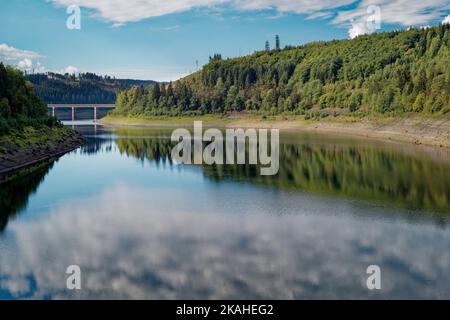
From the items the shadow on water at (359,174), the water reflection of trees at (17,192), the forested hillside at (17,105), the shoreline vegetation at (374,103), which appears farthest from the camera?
the shoreline vegetation at (374,103)

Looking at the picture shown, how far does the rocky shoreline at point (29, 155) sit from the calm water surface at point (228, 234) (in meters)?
3.78

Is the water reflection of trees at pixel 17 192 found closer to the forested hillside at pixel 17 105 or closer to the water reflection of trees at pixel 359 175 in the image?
the forested hillside at pixel 17 105

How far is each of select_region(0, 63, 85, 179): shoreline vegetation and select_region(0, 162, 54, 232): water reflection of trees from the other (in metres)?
1.81

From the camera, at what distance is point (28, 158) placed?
6556 cm

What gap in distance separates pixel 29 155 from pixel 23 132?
750 centimetres

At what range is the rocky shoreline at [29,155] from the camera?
57.2 meters

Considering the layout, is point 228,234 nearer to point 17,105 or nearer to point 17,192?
point 17,192

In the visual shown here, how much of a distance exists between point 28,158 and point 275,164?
33.2 m

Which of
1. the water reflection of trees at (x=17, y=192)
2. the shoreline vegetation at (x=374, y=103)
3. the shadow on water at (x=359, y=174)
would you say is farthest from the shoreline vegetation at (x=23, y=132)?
the shoreline vegetation at (x=374, y=103)

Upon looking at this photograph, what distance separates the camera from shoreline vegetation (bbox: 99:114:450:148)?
90188mm

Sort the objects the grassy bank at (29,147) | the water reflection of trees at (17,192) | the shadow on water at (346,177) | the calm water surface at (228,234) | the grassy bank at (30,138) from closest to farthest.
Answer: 1. the calm water surface at (228,234)
2. the water reflection of trees at (17,192)
3. the shadow on water at (346,177)
4. the grassy bank at (29,147)
5. the grassy bank at (30,138)
